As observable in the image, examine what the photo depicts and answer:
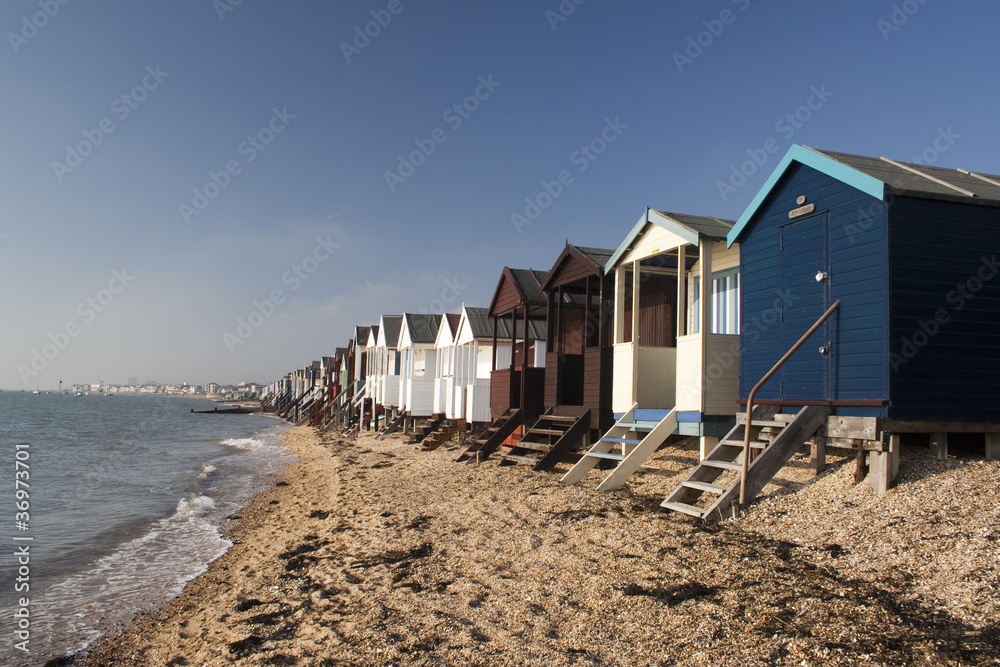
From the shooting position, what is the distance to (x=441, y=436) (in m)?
22.9

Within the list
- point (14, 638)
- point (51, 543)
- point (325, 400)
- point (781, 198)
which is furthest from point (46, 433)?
point (781, 198)

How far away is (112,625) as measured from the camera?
8273 millimetres

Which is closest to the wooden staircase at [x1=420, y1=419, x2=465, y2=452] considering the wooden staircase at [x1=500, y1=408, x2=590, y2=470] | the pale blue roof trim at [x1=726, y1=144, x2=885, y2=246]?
the wooden staircase at [x1=500, y1=408, x2=590, y2=470]

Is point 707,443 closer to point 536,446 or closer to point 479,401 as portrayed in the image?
point 536,446

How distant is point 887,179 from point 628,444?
5.85 m

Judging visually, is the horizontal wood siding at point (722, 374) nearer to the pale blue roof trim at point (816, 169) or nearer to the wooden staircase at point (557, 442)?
the pale blue roof trim at point (816, 169)

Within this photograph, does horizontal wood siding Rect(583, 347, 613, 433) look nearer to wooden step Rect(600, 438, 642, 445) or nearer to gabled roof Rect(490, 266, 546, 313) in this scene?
wooden step Rect(600, 438, 642, 445)

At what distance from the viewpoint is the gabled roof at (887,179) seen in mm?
7910

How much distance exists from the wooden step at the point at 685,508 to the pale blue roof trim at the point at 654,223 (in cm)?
442

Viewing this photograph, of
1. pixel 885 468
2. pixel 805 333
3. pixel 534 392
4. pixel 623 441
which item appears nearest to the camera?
pixel 885 468

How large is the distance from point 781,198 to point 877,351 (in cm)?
274

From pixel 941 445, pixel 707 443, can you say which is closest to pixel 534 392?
pixel 707 443

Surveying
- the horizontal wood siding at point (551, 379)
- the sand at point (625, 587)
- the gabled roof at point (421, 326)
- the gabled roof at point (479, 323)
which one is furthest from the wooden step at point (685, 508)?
the gabled roof at point (421, 326)

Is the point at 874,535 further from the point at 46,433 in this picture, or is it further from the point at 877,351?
the point at 46,433
